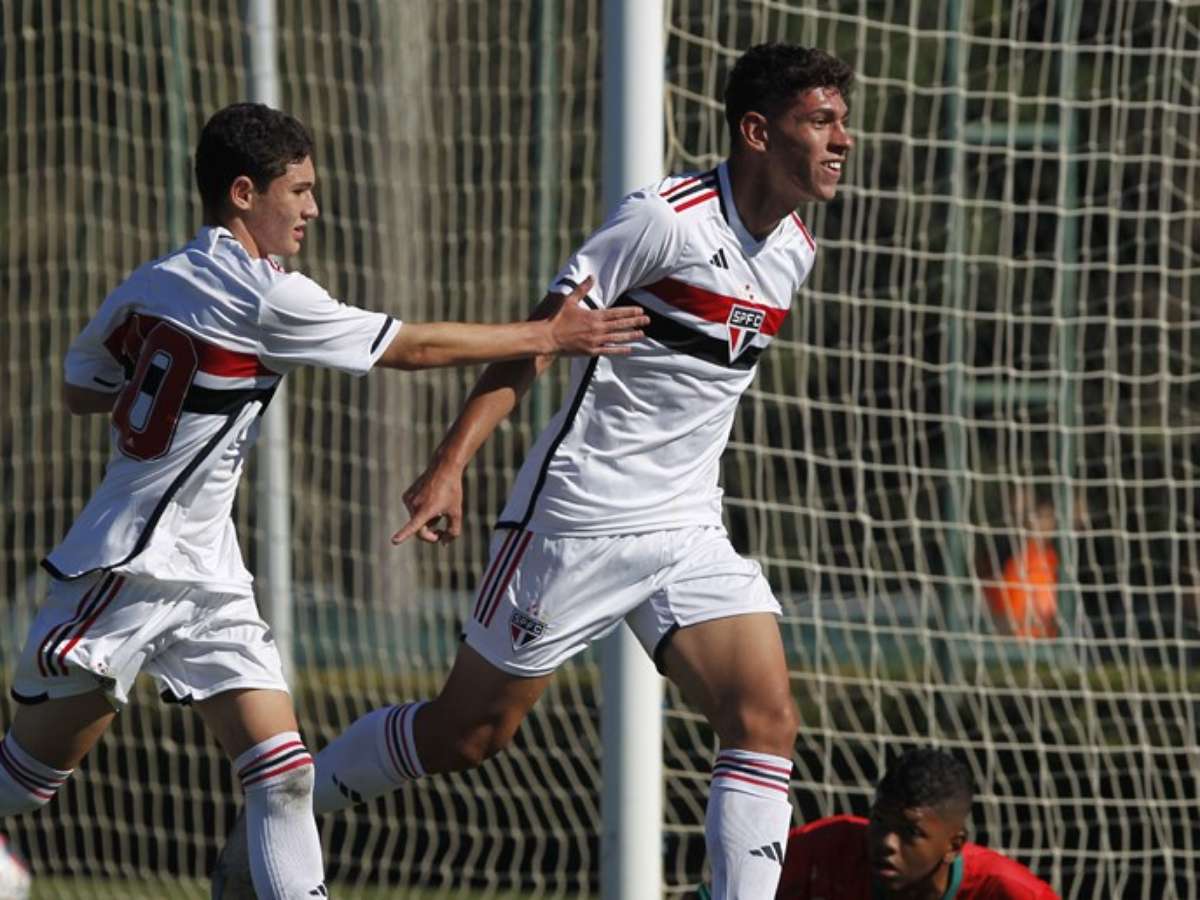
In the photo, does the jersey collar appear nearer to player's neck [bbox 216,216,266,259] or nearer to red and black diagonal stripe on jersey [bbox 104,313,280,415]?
red and black diagonal stripe on jersey [bbox 104,313,280,415]

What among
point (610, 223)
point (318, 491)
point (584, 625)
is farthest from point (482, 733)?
point (318, 491)

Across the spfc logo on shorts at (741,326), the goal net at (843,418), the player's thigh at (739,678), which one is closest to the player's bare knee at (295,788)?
the player's thigh at (739,678)

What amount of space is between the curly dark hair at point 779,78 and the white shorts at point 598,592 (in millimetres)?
1005

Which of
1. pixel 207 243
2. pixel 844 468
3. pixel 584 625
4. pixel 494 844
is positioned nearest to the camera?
pixel 207 243

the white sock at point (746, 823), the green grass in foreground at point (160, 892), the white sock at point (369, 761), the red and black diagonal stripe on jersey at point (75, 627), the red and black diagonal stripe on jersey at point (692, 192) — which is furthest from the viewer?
the green grass in foreground at point (160, 892)

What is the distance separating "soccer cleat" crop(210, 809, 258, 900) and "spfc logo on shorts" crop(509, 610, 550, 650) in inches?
29.8

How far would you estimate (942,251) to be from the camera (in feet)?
28.6

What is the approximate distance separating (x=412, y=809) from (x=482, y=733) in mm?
4154

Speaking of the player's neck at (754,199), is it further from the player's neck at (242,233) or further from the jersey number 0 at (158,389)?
the jersey number 0 at (158,389)

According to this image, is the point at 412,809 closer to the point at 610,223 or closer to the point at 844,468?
the point at 844,468

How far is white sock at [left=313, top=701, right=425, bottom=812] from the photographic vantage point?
5.54 metres

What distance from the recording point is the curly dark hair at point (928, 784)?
234 inches

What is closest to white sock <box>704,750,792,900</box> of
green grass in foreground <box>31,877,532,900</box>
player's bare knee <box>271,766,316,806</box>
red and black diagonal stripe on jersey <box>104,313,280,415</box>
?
player's bare knee <box>271,766,316,806</box>

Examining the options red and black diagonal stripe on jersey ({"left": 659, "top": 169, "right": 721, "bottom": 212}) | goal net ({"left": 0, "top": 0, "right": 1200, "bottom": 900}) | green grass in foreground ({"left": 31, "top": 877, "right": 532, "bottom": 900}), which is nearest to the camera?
red and black diagonal stripe on jersey ({"left": 659, "top": 169, "right": 721, "bottom": 212})
